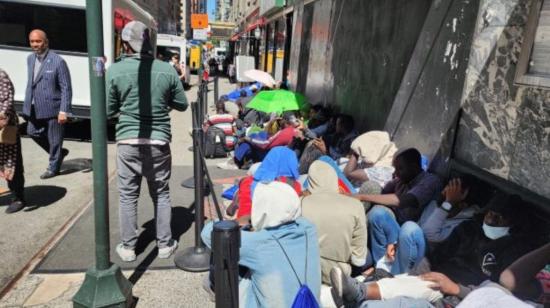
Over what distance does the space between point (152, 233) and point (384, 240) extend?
2202mm

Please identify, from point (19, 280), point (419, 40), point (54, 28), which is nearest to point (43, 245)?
point (19, 280)

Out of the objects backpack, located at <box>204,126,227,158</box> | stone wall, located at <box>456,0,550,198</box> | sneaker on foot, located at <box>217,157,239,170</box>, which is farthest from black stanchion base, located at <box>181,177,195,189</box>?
stone wall, located at <box>456,0,550,198</box>

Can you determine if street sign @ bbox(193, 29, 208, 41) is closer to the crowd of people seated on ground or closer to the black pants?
the black pants

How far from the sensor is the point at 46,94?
559 centimetres

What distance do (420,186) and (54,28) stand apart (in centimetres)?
736

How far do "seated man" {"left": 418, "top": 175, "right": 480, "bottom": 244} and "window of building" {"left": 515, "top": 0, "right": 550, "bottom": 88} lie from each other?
35.8 inches

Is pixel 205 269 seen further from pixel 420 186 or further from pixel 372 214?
pixel 420 186

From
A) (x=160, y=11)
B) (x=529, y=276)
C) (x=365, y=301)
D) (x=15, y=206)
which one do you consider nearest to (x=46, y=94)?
(x=15, y=206)

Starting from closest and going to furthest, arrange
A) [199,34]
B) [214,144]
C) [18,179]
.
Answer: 1. [18,179]
2. [214,144]
3. [199,34]

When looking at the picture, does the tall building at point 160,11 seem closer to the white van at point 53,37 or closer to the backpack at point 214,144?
the white van at point 53,37

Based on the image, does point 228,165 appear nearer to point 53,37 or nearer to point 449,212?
point 53,37

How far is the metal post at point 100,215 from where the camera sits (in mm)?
2626

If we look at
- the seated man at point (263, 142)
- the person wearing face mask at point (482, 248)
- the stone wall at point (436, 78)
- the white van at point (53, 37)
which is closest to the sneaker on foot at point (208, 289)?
the person wearing face mask at point (482, 248)

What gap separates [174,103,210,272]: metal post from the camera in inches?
139
